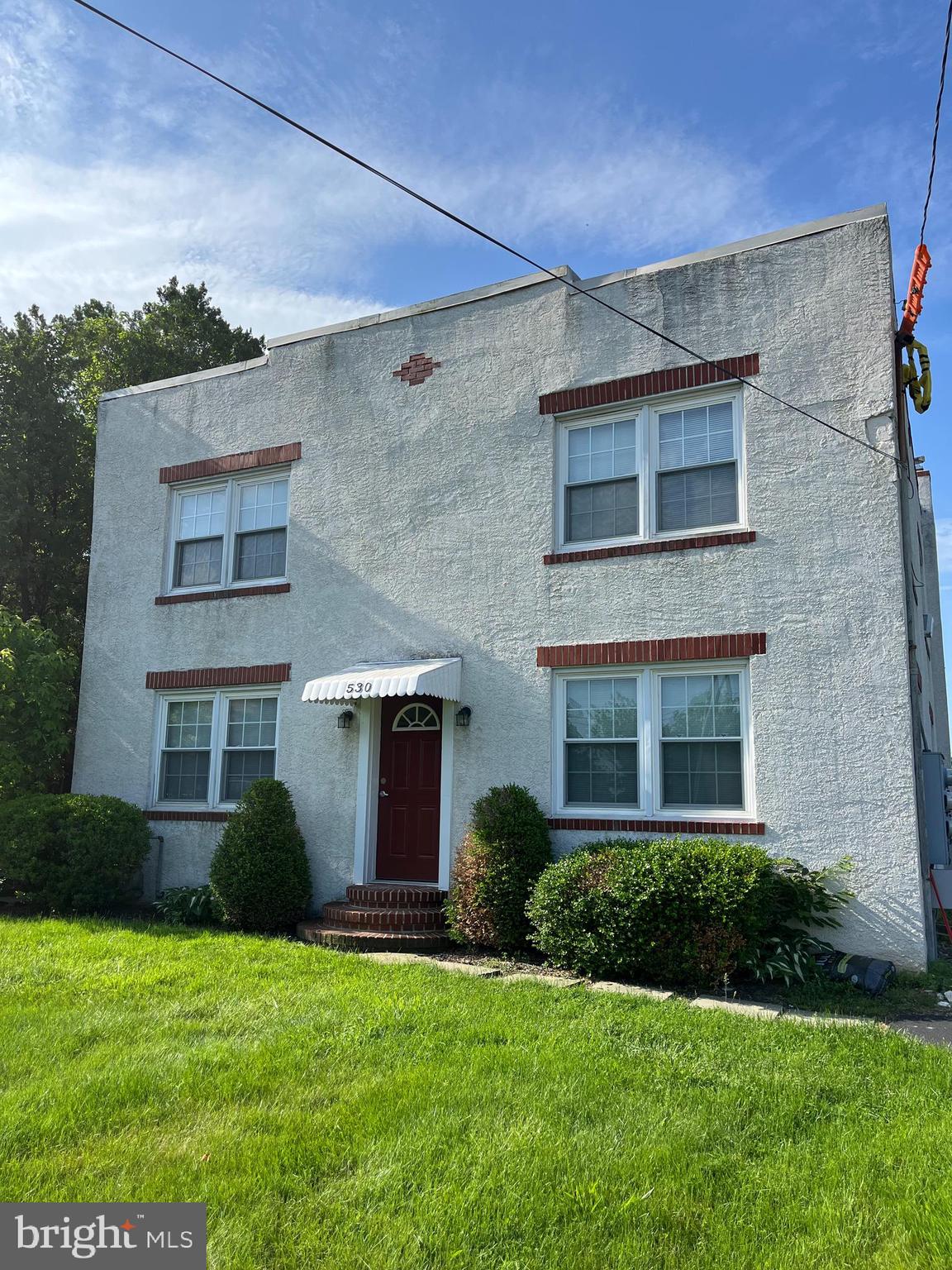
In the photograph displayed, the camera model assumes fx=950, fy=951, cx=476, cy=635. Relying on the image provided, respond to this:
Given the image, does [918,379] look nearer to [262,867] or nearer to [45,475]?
[262,867]

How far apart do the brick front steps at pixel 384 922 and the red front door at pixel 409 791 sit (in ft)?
1.49

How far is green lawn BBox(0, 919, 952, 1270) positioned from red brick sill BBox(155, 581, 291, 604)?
6089mm

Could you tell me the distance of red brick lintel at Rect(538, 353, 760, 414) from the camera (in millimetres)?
9953

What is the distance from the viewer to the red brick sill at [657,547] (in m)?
9.65

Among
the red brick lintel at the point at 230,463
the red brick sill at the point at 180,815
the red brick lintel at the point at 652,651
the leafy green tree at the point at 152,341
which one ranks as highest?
the leafy green tree at the point at 152,341

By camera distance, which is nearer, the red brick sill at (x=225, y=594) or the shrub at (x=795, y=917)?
the shrub at (x=795, y=917)

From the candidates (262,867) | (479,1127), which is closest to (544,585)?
(262,867)

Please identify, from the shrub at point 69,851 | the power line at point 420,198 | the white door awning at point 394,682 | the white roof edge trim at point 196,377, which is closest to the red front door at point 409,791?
the white door awning at point 394,682

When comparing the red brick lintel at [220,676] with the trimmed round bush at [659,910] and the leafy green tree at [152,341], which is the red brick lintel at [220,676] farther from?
the leafy green tree at [152,341]

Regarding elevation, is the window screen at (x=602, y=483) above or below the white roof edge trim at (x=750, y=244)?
below

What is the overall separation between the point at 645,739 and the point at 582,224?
507cm

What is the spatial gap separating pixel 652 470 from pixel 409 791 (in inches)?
183

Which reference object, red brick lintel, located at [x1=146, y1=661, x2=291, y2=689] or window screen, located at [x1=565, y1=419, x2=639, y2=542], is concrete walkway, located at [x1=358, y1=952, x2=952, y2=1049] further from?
window screen, located at [x1=565, y1=419, x2=639, y2=542]

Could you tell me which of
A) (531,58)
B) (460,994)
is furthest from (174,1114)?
(531,58)
